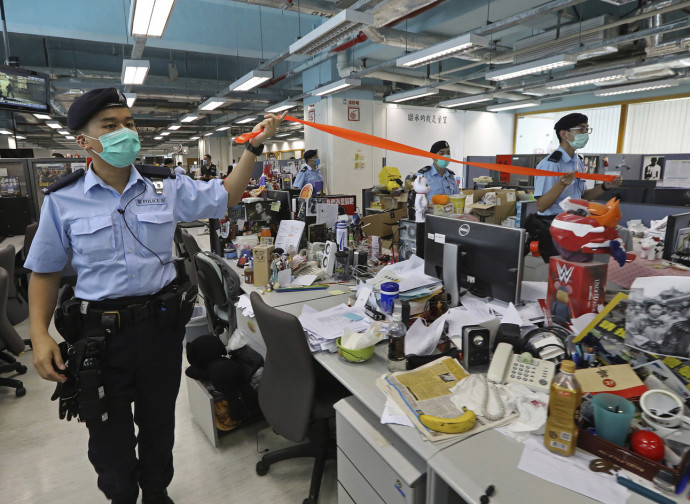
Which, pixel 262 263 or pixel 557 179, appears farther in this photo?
pixel 557 179

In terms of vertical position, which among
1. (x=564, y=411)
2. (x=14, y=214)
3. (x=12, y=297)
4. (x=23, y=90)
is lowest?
(x=12, y=297)

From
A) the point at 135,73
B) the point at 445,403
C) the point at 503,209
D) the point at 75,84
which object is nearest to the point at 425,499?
the point at 445,403

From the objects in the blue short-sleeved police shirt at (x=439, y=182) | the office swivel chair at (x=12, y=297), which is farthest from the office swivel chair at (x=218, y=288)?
the blue short-sleeved police shirt at (x=439, y=182)

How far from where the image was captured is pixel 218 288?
2.57 metres

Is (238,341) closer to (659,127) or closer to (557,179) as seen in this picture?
(557,179)

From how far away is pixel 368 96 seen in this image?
9.66m

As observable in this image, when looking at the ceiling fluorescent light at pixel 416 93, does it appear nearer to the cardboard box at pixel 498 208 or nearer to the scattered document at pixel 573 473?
the cardboard box at pixel 498 208

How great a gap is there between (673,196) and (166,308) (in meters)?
4.71

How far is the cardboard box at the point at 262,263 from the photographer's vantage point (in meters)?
2.58

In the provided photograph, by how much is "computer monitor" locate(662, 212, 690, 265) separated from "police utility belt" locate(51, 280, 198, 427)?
2967 mm

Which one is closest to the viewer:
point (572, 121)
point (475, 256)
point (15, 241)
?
point (475, 256)

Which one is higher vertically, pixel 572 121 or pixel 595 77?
pixel 595 77

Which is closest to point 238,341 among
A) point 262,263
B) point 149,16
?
point 262,263

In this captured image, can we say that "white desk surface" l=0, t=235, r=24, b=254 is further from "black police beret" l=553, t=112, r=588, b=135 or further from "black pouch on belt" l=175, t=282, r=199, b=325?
"black police beret" l=553, t=112, r=588, b=135
